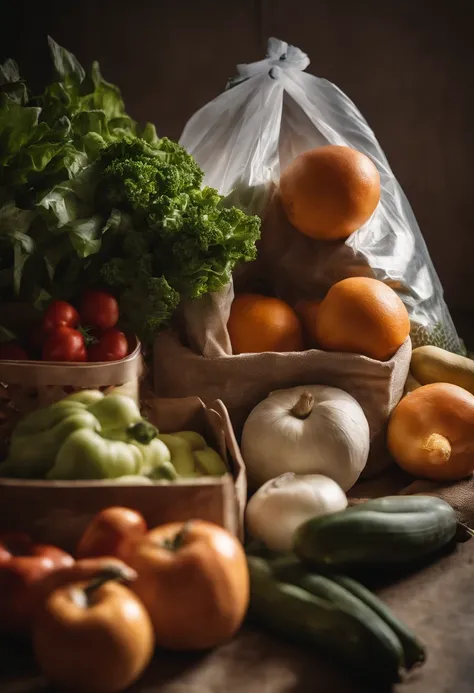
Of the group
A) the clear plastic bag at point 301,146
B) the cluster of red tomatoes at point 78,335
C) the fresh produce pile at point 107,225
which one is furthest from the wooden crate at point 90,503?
the clear plastic bag at point 301,146

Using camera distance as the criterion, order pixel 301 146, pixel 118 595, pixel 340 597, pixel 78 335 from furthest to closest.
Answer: pixel 301 146 < pixel 78 335 < pixel 340 597 < pixel 118 595

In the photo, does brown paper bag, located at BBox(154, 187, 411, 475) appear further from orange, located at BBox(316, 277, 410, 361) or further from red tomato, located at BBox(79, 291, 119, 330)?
red tomato, located at BBox(79, 291, 119, 330)

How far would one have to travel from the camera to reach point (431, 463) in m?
1.31

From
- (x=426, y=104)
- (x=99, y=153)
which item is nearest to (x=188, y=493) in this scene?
(x=99, y=153)

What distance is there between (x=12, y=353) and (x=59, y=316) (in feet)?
0.29

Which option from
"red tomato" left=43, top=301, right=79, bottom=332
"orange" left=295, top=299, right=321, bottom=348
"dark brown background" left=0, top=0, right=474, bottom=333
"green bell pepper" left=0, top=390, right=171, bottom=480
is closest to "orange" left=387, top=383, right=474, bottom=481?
"orange" left=295, top=299, right=321, bottom=348

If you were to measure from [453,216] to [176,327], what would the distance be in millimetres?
972

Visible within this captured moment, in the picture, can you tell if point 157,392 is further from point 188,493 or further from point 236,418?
point 188,493

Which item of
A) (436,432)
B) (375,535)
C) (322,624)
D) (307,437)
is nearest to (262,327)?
(307,437)

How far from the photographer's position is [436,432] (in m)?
1.31

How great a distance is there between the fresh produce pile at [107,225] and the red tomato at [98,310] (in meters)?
0.04

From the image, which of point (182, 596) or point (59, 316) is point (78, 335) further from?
point (182, 596)

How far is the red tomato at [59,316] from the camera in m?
1.22

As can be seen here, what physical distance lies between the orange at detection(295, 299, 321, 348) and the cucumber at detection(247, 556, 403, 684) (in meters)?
0.50
